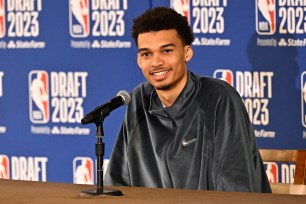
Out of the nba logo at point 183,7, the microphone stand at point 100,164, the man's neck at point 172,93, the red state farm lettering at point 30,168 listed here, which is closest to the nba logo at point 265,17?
the nba logo at point 183,7

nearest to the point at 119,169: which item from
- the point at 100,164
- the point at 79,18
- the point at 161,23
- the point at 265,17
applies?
the point at 161,23

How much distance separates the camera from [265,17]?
4375 millimetres

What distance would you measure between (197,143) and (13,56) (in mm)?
2184

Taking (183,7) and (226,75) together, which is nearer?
(226,75)

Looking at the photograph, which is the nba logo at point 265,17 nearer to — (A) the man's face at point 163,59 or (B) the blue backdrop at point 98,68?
(B) the blue backdrop at point 98,68

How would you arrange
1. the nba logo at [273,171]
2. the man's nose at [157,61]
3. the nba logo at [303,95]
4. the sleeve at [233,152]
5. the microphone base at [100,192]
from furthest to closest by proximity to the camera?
the nba logo at [273,171], the nba logo at [303,95], the man's nose at [157,61], the sleeve at [233,152], the microphone base at [100,192]

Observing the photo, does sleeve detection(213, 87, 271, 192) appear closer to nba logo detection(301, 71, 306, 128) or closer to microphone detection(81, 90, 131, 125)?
microphone detection(81, 90, 131, 125)

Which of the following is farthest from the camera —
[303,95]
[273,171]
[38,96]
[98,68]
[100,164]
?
[38,96]

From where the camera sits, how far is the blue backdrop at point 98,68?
436cm

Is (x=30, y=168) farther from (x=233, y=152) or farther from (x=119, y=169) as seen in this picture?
(x=233, y=152)

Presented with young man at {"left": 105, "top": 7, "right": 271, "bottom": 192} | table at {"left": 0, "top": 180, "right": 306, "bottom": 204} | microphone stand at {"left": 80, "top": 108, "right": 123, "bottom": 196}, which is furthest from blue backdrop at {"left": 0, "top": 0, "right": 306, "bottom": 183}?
microphone stand at {"left": 80, "top": 108, "right": 123, "bottom": 196}

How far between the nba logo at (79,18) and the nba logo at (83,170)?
72cm

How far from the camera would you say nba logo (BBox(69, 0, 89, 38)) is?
4.88m

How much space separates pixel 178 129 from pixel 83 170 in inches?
68.1
